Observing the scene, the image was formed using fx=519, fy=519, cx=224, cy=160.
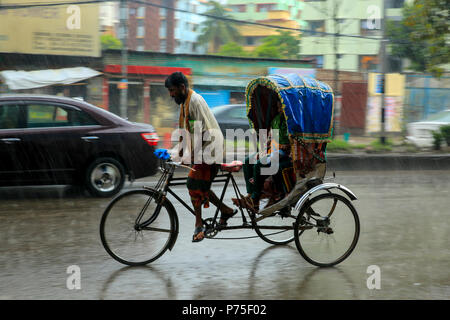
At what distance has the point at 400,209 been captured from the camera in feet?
25.5

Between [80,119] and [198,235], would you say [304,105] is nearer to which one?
[198,235]

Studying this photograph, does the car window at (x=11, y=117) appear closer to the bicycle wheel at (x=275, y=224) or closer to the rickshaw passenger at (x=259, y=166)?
the rickshaw passenger at (x=259, y=166)

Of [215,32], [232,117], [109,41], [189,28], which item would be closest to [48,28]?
[109,41]

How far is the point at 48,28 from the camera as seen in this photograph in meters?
20.3

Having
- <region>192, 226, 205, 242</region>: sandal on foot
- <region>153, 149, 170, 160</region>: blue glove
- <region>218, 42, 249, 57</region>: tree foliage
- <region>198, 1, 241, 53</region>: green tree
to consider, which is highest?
<region>198, 1, 241, 53</region>: green tree

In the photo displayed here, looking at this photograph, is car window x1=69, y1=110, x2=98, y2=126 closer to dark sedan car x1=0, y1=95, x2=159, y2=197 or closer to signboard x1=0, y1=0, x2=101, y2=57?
dark sedan car x1=0, y1=95, x2=159, y2=197

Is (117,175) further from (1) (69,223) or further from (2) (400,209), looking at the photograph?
(2) (400,209)

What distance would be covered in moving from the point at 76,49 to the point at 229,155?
1079 cm

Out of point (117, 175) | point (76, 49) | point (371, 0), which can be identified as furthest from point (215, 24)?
point (117, 175)

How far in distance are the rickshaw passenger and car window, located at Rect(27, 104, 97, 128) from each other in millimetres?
3852

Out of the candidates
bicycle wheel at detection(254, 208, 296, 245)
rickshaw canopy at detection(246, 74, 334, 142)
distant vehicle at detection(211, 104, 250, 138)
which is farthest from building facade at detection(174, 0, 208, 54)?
bicycle wheel at detection(254, 208, 296, 245)

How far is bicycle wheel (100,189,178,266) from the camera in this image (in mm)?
4617

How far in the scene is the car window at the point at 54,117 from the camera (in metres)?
7.86

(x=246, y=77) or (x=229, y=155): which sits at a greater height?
(x=246, y=77)
